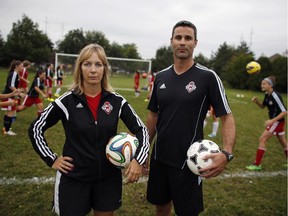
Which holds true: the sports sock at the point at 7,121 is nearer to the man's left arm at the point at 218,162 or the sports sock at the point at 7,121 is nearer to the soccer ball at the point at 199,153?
the soccer ball at the point at 199,153

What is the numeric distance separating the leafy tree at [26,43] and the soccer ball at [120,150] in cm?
5036

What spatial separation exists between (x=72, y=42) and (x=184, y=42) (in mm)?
69187

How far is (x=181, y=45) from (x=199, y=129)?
0.93 metres

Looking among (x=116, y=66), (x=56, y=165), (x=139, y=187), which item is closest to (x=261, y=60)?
(x=116, y=66)

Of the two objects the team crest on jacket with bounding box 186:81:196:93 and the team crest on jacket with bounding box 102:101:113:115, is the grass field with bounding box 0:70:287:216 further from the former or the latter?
the team crest on jacket with bounding box 186:81:196:93

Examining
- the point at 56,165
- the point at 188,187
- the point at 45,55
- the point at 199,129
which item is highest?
the point at 45,55

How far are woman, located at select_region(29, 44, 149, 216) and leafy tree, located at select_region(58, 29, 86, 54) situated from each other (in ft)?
218

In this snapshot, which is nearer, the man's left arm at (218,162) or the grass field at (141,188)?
the man's left arm at (218,162)

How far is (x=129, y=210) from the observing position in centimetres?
392

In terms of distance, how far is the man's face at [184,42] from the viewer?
2688 millimetres

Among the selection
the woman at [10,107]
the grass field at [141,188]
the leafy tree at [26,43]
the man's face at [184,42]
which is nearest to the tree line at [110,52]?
the leafy tree at [26,43]

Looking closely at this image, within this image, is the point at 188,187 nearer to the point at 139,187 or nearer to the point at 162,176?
the point at 162,176

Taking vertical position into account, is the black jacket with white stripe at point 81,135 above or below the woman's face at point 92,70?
below

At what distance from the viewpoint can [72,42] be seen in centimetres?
6694
